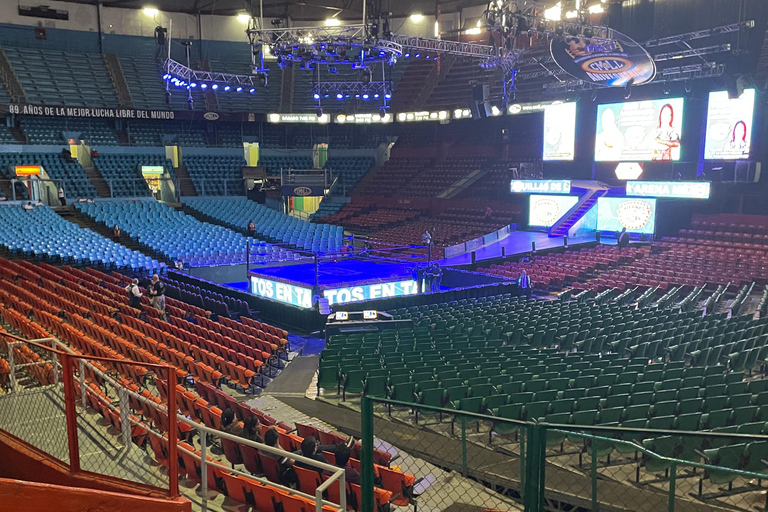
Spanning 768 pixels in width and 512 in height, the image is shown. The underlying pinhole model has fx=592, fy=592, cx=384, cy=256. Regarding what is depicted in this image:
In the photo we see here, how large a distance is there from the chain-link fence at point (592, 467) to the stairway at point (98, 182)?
98.9ft

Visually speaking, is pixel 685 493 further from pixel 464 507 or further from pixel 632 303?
pixel 632 303

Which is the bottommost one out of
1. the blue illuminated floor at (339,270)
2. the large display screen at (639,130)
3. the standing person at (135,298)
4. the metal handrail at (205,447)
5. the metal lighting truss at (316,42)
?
the blue illuminated floor at (339,270)

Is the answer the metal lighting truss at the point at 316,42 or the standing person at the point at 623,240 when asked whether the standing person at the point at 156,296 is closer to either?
the metal lighting truss at the point at 316,42

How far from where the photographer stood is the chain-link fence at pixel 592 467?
5648 millimetres

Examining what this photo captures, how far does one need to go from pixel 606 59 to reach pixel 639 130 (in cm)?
677

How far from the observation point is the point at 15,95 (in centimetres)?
3366

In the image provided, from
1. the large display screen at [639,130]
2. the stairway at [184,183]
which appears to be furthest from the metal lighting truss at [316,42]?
the stairway at [184,183]

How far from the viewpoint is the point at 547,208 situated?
32.6m

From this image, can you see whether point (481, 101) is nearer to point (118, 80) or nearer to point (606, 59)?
point (606, 59)

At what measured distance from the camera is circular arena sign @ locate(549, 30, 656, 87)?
2156 centimetres

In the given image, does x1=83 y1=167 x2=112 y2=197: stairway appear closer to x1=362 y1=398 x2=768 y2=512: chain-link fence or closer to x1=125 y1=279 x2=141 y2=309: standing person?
x1=125 y1=279 x2=141 y2=309: standing person

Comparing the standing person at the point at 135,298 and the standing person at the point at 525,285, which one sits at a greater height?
the standing person at the point at 135,298

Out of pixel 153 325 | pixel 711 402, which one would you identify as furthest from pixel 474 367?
pixel 153 325

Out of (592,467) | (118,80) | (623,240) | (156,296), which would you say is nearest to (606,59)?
(623,240)
